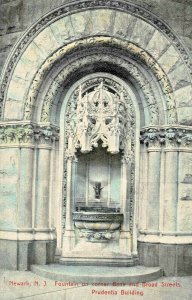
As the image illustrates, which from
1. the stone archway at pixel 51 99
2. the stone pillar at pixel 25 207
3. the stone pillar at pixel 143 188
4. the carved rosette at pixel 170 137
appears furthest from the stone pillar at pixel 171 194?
the stone pillar at pixel 25 207

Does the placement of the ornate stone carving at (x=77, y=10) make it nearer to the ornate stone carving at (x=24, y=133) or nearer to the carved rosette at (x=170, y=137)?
the ornate stone carving at (x=24, y=133)

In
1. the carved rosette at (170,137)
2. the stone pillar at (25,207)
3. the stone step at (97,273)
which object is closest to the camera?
the stone step at (97,273)

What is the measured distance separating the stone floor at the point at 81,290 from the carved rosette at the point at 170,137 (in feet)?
7.76

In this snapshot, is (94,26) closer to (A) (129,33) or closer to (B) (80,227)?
(A) (129,33)

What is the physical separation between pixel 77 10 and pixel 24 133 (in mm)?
2400

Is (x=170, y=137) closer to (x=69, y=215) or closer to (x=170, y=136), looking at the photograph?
(x=170, y=136)

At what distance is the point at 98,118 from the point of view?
8.12 m

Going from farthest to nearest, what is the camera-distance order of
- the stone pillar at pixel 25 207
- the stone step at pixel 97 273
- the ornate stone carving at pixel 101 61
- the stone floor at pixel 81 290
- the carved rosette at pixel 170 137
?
the ornate stone carving at pixel 101 61 < the carved rosette at pixel 170 137 < the stone pillar at pixel 25 207 < the stone step at pixel 97 273 < the stone floor at pixel 81 290

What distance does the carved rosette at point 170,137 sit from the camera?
26.0 ft

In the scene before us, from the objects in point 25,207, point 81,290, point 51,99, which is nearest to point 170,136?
point 51,99

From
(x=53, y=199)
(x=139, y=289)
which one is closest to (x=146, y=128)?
(x=53, y=199)

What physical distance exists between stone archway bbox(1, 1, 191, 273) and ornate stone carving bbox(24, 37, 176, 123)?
0.06ft

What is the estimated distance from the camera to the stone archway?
797cm

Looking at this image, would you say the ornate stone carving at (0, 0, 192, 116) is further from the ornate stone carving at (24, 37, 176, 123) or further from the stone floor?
the stone floor
